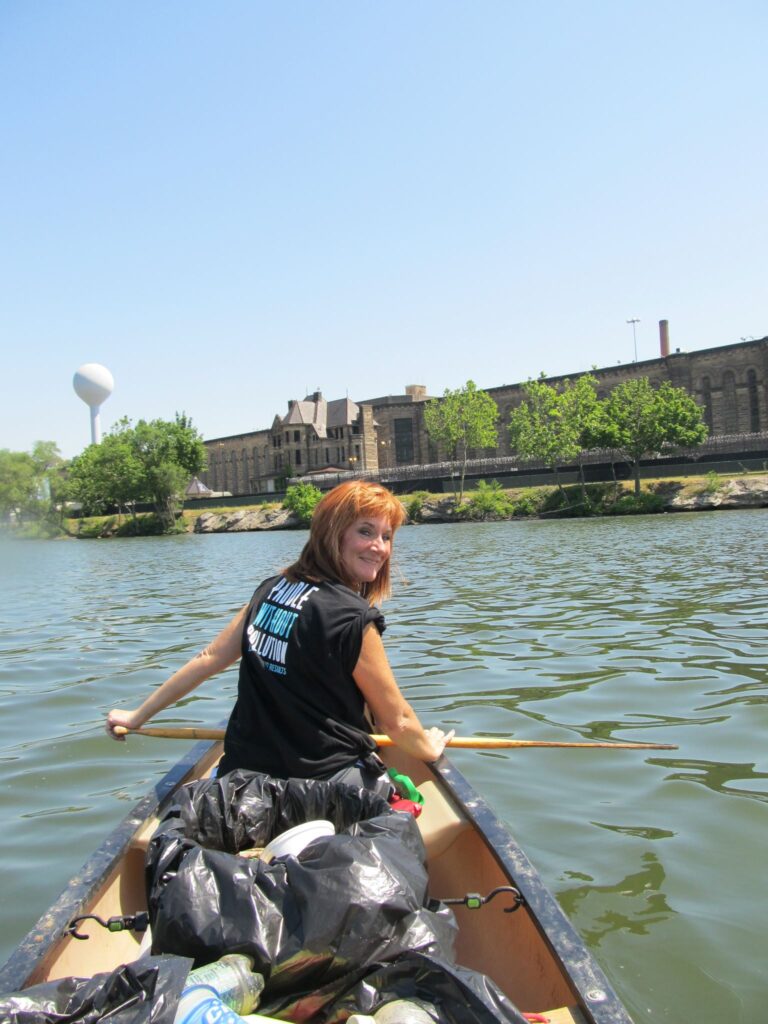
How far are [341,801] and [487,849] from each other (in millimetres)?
648

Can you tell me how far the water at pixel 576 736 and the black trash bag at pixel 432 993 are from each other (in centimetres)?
138

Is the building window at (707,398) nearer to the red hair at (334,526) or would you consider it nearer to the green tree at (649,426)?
the green tree at (649,426)

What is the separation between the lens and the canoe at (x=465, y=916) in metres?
2.47

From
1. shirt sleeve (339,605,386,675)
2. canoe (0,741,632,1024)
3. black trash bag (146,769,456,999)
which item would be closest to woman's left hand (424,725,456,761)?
canoe (0,741,632,1024)

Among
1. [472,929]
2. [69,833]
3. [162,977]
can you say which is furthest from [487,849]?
[69,833]

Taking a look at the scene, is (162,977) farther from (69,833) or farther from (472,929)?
(69,833)

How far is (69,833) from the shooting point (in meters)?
5.21

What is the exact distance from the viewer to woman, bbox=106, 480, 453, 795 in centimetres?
337

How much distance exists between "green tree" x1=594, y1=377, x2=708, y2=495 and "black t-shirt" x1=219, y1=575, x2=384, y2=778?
57020 millimetres

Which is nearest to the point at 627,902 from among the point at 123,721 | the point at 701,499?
the point at 123,721

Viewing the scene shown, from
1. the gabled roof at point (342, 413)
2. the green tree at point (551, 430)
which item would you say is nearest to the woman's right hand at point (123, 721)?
the green tree at point (551, 430)

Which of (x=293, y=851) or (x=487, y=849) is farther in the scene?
(x=487, y=849)

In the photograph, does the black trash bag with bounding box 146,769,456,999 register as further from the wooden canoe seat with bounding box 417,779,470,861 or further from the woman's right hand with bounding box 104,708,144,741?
the woman's right hand with bounding box 104,708,144,741

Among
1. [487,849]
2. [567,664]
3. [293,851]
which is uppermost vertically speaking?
[293,851]
